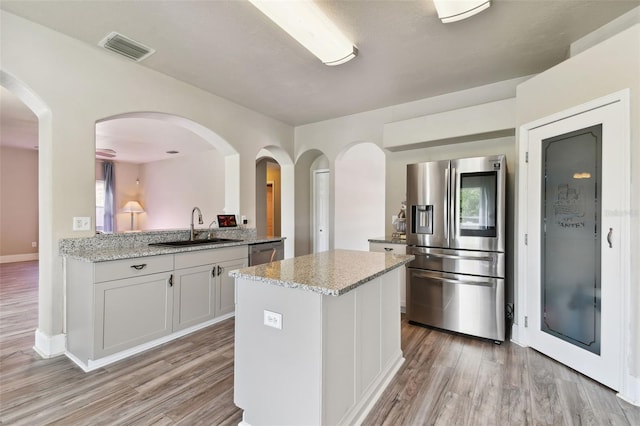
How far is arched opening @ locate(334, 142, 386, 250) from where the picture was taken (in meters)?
5.71

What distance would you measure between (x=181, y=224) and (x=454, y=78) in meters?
7.03

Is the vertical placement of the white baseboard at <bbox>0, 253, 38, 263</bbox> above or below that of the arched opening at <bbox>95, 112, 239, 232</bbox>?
below

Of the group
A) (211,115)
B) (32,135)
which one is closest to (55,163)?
(211,115)

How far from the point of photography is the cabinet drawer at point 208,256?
2.83 meters

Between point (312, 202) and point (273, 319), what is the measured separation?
4259 millimetres

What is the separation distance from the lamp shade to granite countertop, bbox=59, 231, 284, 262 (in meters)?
6.29

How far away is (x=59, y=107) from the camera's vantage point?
246 centimetres

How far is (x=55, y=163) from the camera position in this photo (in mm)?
2447

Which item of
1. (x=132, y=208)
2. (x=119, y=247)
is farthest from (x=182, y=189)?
(x=119, y=247)

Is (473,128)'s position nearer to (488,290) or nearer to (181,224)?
(488,290)

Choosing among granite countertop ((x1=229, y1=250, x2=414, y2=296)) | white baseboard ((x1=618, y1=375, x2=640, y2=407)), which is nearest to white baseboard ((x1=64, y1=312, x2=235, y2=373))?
granite countertop ((x1=229, y1=250, x2=414, y2=296))

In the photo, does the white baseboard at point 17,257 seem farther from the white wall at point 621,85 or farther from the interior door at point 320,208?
the white wall at point 621,85

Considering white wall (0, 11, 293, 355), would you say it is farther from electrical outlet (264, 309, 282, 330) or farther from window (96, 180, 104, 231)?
window (96, 180, 104, 231)

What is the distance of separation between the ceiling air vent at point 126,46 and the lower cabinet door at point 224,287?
2154 mm
